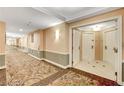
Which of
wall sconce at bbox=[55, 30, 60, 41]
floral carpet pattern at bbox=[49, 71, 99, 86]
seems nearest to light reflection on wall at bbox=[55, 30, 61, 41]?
wall sconce at bbox=[55, 30, 60, 41]

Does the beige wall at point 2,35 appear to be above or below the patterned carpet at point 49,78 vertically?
above

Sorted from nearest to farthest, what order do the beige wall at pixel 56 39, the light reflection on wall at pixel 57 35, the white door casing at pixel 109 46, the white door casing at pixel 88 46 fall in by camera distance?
the beige wall at pixel 56 39 → the light reflection on wall at pixel 57 35 → the white door casing at pixel 109 46 → the white door casing at pixel 88 46

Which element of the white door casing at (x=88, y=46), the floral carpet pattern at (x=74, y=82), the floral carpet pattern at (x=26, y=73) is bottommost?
the floral carpet pattern at (x=74, y=82)

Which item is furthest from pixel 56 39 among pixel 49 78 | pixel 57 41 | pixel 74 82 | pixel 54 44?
pixel 74 82

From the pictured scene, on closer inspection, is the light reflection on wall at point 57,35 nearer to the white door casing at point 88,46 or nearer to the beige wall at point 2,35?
the white door casing at point 88,46

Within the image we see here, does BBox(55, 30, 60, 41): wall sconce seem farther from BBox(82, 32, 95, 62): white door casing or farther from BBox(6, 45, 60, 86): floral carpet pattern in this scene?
BBox(82, 32, 95, 62): white door casing

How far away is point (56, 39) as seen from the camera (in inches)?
156

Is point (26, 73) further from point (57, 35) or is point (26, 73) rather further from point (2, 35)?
point (57, 35)

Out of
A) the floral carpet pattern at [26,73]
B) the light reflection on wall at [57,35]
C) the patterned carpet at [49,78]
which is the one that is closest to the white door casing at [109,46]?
A: the patterned carpet at [49,78]

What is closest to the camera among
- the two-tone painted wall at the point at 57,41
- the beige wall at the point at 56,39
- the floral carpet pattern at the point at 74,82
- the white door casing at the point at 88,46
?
the floral carpet pattern at the point at 74,82

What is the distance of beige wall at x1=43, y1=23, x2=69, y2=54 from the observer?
3.43m

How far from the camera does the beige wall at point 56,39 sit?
343cm
